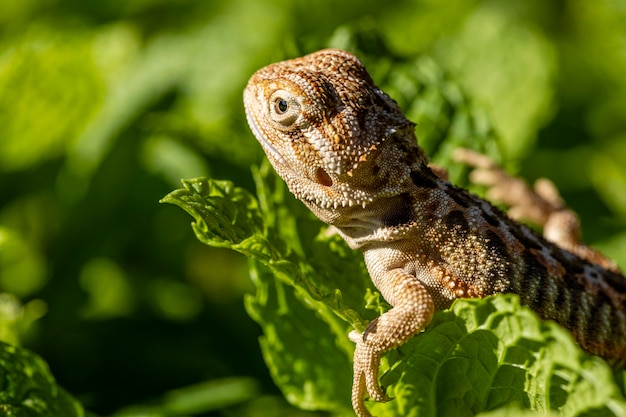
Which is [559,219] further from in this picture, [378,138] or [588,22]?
[588,22]

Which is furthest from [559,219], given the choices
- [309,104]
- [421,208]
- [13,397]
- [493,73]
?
[13,397]

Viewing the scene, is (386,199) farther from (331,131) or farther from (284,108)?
(284,108)

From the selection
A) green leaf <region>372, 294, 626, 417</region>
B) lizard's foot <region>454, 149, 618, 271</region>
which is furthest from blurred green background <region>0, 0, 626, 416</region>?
green leaf <region>372, 294, 626, 417</region>

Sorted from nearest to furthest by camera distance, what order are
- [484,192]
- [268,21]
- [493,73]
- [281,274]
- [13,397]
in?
1. [281,274]
2. [13,397]
3. [484,192]
4. [493,73]
5. [268,21]

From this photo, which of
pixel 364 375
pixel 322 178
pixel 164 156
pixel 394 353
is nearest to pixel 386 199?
pixel 322 178

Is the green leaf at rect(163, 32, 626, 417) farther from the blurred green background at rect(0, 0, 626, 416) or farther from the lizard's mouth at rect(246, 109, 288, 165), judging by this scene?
the blurred green background at rect(0, 0, 626, 416)
